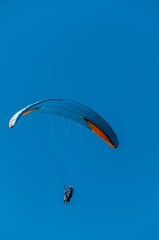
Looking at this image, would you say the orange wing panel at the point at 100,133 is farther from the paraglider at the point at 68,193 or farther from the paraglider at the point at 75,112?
the paraglider at the point at 68,193

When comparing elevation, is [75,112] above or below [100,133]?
above

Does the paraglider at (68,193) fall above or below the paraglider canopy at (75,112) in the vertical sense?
below

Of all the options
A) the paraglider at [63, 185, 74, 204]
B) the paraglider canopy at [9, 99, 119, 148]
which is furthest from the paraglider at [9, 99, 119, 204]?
the paraglider at [63, 185, 74, 204]

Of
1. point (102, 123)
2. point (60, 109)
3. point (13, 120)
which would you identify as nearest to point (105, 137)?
point (102, 123)

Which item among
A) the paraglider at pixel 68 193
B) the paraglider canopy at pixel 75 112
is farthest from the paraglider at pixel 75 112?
the paraglider at pixel 68 193

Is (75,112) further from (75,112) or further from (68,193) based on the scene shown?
(68,193)

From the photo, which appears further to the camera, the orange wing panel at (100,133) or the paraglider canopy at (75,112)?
the orange wing panel at (100,133)

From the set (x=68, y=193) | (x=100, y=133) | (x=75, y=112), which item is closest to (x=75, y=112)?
(x=75, y=112)

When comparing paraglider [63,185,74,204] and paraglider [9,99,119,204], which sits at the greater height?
paraglider [9,99,119,204]

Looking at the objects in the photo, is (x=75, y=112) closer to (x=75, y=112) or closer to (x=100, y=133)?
(x=75, y=112)

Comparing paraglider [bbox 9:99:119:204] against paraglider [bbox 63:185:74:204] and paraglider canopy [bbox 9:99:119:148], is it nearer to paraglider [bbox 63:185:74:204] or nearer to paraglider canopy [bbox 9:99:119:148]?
paraglider canopy [bbox 9:99:119:148]

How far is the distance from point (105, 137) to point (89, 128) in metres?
1.47

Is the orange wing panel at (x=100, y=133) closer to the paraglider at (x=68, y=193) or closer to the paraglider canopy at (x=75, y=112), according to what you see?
the paraglider canopy at (x=75, y=112)

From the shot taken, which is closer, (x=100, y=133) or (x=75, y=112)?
(x=75, y=112)
